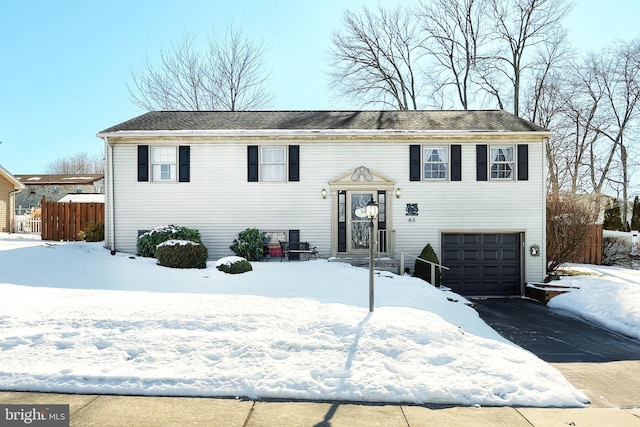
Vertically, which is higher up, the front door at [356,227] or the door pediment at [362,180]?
the door pediment at [362,180]

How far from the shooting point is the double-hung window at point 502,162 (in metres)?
13.8

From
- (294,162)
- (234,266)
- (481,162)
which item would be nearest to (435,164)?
(481,162)

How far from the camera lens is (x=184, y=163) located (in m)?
13.7

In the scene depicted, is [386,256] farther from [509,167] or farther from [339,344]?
[339,344]

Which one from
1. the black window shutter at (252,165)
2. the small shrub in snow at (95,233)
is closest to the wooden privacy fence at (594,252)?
the black window shutter at (252,165)

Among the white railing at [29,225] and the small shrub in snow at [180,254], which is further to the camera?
the white railing at [29,225]

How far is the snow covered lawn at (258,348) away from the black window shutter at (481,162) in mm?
5999

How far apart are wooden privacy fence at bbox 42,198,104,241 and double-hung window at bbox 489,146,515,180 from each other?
16434 mm

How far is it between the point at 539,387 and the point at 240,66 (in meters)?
26.7

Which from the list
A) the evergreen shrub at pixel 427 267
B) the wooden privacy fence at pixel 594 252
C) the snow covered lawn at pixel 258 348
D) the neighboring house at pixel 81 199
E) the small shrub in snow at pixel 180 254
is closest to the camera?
the snow covered lawn at pixel 258 348

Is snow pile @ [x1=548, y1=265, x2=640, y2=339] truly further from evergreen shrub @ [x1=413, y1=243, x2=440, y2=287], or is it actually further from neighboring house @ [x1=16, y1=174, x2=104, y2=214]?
neighboring house @ [x1=16, y1=174, x2=104, y2=214]

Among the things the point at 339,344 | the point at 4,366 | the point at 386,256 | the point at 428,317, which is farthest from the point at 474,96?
the point at 4,366

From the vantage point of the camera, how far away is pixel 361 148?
13758 millimetres

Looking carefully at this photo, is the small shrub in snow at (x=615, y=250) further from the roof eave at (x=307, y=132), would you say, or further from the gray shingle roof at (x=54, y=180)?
the gray shingle roof at (x=54, y=180)
